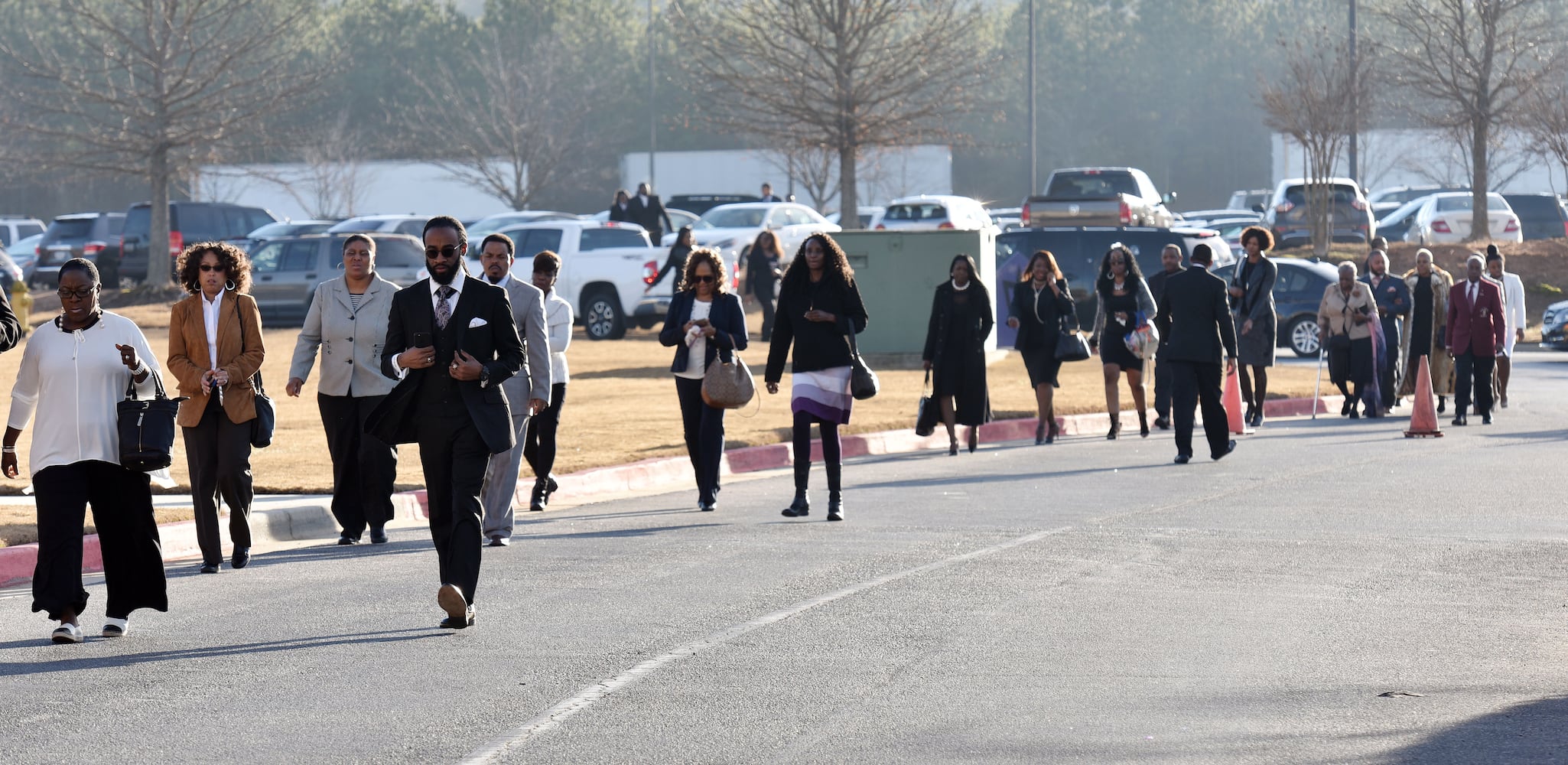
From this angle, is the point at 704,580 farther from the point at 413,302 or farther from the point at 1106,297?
the point at 1106,297

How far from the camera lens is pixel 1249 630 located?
327 inches

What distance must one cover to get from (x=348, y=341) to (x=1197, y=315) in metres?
7.14

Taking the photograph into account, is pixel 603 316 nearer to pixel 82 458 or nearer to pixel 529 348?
pixel 529 348

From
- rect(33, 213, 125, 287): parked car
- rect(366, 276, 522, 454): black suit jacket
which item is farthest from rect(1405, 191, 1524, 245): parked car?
rect(366, 276, 522, 454): black suit jacket

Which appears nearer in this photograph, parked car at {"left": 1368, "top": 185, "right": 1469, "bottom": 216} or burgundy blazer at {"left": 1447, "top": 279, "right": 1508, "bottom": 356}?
burgundy blazer at {"left": 1447, "top": 279, "right": 1508, "bottom": 356}

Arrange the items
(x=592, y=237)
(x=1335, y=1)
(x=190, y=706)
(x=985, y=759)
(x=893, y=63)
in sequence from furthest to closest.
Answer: (x=1335, y=1)
(x=893, y=63)
(x=592, y=237)
(x=190, y=706)
(x=985, y=759)

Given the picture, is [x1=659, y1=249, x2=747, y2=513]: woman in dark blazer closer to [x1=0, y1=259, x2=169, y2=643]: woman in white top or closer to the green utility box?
[x1=0, y1=259, x2=169, y2=643]: woman in white top

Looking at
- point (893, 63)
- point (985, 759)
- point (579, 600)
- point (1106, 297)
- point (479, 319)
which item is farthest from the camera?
point (893, 63)

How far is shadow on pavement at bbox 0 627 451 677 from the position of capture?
7691 mm

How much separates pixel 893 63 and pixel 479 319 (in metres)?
34.0

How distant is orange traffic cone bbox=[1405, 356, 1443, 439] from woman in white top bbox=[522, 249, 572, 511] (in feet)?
28.2

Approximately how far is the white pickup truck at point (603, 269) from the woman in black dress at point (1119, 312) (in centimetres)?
1245

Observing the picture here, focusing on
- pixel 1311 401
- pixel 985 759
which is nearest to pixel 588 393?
pixel 1311 401

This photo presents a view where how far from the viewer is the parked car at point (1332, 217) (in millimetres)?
40406
